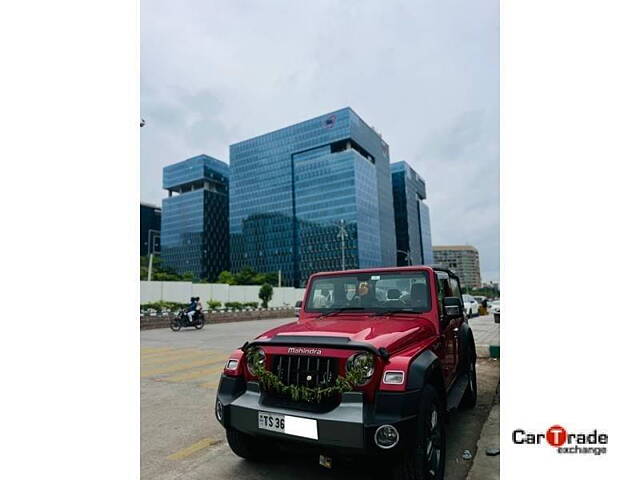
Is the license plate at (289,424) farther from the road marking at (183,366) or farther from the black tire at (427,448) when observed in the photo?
the road marking at (183,366)

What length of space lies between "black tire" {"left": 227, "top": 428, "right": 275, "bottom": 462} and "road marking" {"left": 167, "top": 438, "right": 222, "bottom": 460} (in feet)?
1.98

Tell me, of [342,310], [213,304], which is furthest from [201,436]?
[213,304]

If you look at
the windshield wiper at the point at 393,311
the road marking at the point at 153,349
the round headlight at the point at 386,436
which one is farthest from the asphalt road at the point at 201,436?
the road marking at the point at 153,349

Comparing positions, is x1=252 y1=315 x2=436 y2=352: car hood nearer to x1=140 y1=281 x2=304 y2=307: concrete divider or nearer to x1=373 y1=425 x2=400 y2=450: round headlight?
x1=373 y1=425 x2=400 y2=450: round headlight

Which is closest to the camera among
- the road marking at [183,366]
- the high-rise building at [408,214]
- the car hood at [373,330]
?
the car hood at [373,330]

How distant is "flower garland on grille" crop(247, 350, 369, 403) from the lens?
271cm

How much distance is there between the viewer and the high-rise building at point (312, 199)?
269 ft

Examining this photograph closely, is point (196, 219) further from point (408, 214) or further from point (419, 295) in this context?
point (419, 295)

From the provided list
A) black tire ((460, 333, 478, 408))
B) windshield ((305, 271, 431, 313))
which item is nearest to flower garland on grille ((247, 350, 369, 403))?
windshield ((305, 271, 431, 313))
